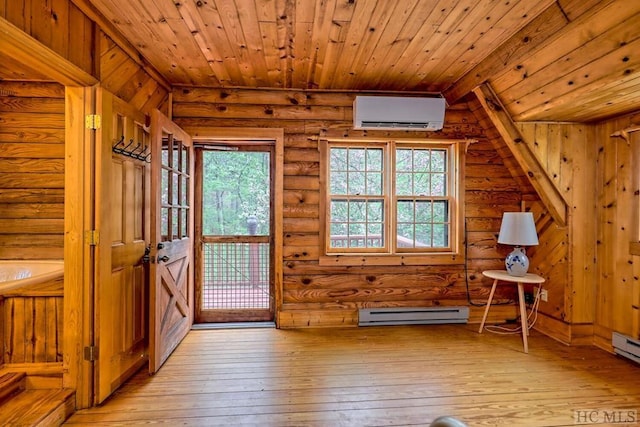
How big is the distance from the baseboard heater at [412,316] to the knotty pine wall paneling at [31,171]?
283 cm

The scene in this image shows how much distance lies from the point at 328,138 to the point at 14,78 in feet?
8.53

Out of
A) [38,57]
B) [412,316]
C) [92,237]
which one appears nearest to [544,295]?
[412,316]

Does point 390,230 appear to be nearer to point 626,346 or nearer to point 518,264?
point 518,264

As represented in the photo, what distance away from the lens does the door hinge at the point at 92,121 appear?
6.97 feet

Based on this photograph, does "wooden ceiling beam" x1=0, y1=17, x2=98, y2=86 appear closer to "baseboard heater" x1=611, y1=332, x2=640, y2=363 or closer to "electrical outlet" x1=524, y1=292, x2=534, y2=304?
"electrical outlet" x1=524, y1=292, x2=534, y2=304

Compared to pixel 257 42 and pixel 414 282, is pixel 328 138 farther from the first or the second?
pixel 414 282

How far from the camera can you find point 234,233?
149 inches

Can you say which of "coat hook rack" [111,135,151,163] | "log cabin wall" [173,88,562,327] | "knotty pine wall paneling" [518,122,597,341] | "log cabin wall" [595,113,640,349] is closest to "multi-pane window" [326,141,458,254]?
"log cabin wall" [173,88,562,327]

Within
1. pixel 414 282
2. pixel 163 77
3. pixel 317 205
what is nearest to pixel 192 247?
pixel 317 205

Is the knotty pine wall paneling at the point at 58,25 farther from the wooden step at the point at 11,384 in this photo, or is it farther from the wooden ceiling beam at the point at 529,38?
the wooden ceiling beam at the point at 529,38

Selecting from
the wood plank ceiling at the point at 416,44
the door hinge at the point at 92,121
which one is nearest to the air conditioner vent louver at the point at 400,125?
the wood plank ceiling at the point at 416,44

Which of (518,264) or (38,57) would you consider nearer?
(38,57)

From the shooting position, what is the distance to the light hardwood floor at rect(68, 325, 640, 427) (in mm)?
2066

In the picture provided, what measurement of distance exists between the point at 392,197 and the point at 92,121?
2.79 m
